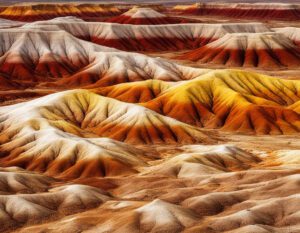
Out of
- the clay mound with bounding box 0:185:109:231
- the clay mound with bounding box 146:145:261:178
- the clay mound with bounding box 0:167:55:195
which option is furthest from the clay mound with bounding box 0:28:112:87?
the clay mound with bounding box 0:185:109:231

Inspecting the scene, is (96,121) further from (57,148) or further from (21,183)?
(21,183)

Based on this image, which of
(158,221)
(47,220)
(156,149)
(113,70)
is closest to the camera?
(158,221)

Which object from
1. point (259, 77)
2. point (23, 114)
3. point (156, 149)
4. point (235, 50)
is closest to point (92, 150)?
point (156, 149)

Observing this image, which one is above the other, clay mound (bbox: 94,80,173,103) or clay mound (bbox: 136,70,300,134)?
clay mound (bbox: 136,70,300,134)

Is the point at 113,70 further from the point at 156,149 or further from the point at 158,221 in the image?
the point at 158,221

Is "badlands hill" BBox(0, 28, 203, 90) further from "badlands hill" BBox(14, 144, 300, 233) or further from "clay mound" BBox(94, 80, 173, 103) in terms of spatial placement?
"badlands hill" BBox(14, 144, 300, 233)

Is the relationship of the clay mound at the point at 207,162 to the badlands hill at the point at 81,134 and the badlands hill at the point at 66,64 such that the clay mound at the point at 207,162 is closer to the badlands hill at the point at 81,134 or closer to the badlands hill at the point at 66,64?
the badlands hill at the point at 81,134

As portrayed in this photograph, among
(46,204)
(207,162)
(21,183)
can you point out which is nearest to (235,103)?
(207,162)
